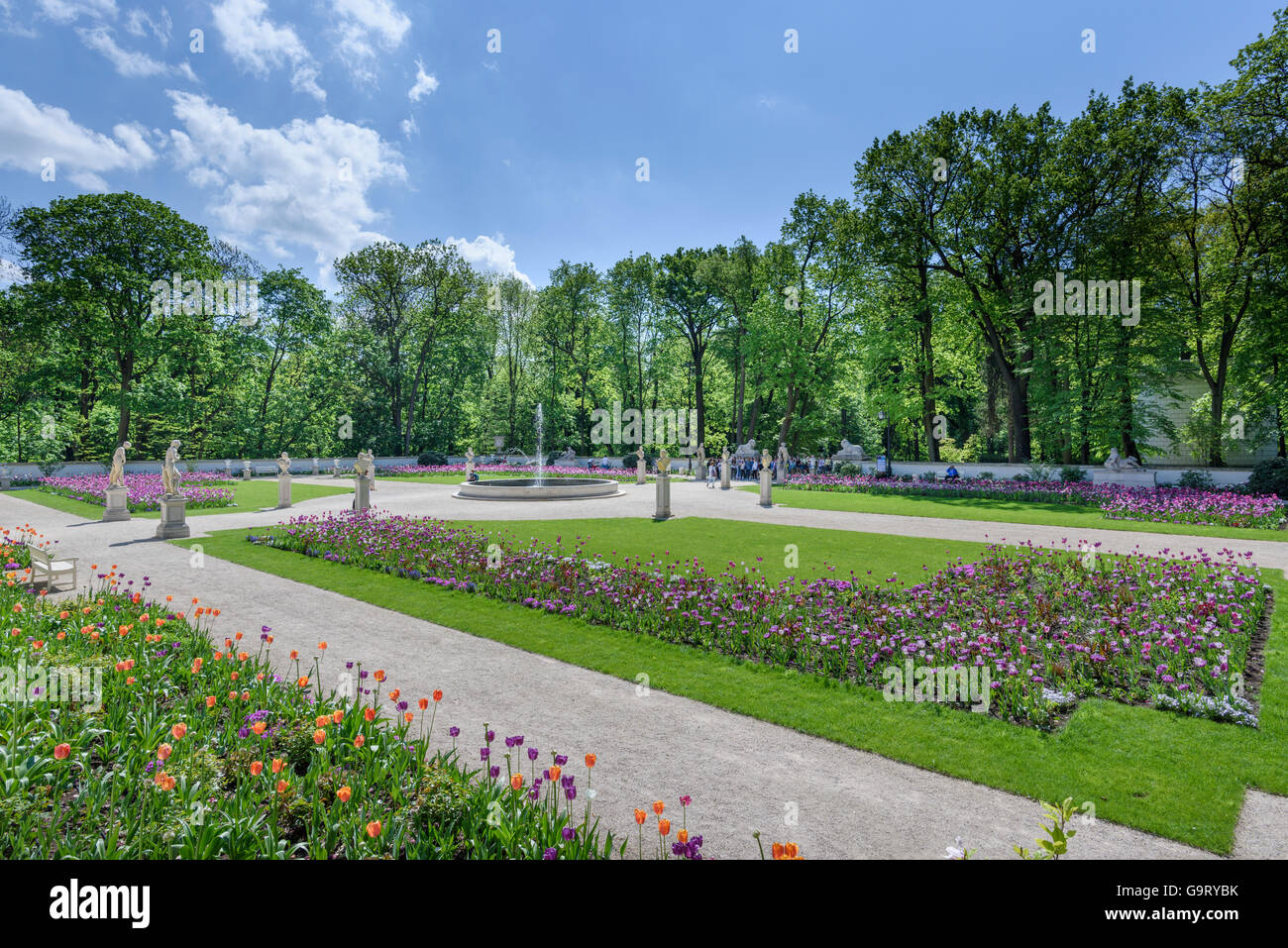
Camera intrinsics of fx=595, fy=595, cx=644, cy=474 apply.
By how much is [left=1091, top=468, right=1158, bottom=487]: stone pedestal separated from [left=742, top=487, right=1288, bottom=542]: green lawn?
5.12 m

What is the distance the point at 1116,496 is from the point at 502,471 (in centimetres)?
3455

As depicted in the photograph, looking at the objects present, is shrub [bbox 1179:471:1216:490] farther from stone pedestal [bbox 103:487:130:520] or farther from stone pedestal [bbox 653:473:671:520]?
stone pedestal [bbox 103:487:130:520]

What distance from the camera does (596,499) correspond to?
79.3ft

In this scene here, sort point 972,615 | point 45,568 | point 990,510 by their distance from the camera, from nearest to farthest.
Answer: point 972,615 < point 45,568 < point 990,510

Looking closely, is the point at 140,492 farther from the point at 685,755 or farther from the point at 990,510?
the point at 990,510

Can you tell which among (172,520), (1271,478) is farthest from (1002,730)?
(1271,478)

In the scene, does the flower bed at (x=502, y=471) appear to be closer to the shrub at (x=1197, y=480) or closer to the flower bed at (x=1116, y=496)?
the flower bed at (x=1116, y=496)

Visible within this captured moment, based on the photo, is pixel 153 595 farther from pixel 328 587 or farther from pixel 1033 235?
pixel 1033 235

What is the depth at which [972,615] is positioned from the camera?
25.0ft

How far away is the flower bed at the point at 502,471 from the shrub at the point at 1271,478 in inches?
1033

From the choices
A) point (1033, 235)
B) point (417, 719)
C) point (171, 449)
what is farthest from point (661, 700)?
point (1033, 235)

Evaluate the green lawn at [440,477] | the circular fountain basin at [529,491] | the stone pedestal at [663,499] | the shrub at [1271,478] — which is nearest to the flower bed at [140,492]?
the circular fountain basin at [529,491]

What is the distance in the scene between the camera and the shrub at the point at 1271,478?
64.0 ft

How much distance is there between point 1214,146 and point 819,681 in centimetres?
3207
